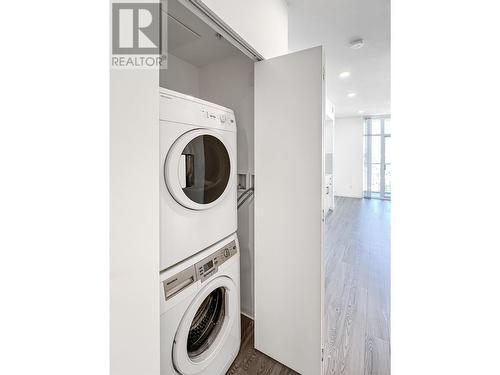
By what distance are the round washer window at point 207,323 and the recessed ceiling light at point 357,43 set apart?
2.91 m

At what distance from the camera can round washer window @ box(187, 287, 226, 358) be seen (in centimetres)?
137

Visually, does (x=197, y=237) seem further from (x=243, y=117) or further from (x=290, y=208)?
(x=243, y=117)

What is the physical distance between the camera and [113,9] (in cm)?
76

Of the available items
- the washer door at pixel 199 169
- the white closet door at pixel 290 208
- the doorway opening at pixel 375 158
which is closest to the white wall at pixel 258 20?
the white closet door at pixel 290 208

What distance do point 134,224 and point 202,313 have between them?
37.0 inches

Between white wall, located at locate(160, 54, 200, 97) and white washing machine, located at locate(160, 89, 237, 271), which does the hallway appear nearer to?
white washing machine, located at locate(160, 89, 237, 271)

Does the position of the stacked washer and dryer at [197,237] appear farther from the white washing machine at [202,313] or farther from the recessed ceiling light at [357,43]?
the recessed ceiling light at [357,43]

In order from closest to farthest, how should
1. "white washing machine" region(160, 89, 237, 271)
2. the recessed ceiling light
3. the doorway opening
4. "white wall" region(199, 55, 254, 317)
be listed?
"white washing machine" region(160, 89, 237, 271)
"white wall" region(199, 55, 254, 317)
the recessed ceiling light
the doorway opening

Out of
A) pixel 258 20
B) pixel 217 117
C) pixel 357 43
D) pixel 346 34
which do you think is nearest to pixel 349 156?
pixel 357 43

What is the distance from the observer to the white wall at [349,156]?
782cm

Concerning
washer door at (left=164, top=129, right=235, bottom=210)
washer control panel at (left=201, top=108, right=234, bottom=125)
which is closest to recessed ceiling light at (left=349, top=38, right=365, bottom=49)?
washer control panel at (left=201, top=108, right=234, bottom=125)

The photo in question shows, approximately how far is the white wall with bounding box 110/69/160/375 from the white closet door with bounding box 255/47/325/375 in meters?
0.85
